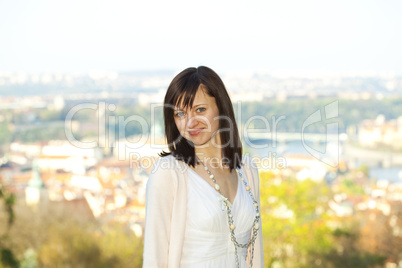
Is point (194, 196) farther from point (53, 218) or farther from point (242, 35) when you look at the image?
point (242, 35)

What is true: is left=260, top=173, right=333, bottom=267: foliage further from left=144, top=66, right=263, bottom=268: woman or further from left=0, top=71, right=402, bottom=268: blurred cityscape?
left=144, top=66, right=263, bottom=268: woman

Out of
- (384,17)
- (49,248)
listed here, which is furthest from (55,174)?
(384,17)

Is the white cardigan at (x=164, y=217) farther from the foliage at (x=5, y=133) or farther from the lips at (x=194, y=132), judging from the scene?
the foliage at (x=5, y=133)

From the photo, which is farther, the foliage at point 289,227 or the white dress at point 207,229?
the foliage at point 289,227

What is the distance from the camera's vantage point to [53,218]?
25.8 feet

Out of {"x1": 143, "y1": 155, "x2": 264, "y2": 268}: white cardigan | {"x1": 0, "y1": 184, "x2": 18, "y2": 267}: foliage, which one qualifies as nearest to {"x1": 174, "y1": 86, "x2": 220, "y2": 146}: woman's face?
{"x1": 143, "y1": 155, "x2": 264, "y2": 268}: white cardigan

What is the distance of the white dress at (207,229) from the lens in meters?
1.04

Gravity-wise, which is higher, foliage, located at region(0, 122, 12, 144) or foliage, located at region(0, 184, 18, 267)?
foliage, located at region(0, 122, 12, 144)

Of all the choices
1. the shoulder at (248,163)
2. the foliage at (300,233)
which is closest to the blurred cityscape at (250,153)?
the foliage at (300,233)

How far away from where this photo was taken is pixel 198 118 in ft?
3.58

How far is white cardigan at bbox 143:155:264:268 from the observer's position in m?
0.98

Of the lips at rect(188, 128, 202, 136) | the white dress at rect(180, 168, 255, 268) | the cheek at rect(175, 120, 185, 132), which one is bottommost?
the white dress at rect(180, 168, 255, 268)

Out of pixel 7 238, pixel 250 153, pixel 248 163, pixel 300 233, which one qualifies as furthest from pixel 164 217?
pixel 300 233

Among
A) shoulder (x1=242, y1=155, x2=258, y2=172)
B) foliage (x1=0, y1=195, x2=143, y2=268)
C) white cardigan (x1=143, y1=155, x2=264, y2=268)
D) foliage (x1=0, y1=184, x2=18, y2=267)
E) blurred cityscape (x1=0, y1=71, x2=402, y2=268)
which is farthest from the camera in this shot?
blurred cityscape (x1=0, y1=71, x2=402, y2=268)
